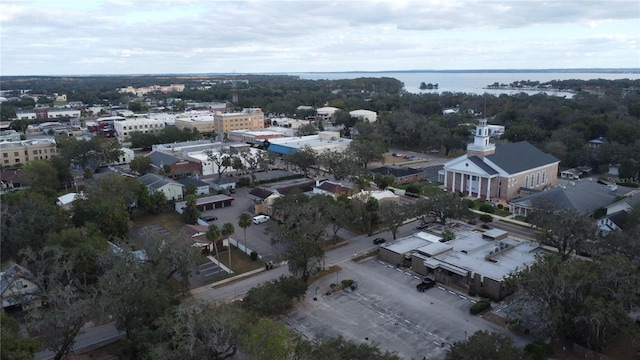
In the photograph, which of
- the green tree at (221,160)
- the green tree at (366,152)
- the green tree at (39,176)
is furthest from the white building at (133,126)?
the green tree at (366,152)

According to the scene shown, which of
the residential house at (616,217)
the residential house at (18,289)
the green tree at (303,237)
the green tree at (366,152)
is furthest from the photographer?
the green tree at (366,152)

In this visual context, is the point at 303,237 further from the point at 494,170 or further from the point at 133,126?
the point at 133,126

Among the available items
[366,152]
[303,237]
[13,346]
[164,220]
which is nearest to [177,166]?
[164,220]

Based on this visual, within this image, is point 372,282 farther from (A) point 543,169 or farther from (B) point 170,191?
(A) point 543,169

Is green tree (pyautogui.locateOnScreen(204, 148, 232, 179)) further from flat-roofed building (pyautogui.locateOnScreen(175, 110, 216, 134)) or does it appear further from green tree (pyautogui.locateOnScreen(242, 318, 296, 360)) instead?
green tree (pyautogui.locateOnScreen(242, 318, 296, 360))

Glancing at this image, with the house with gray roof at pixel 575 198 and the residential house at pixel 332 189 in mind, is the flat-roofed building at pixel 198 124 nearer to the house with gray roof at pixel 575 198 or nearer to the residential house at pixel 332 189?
the residential house at pixel 332 189

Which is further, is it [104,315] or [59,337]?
[104,315]

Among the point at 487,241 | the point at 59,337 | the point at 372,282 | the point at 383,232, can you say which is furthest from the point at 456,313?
the point at 59,337
